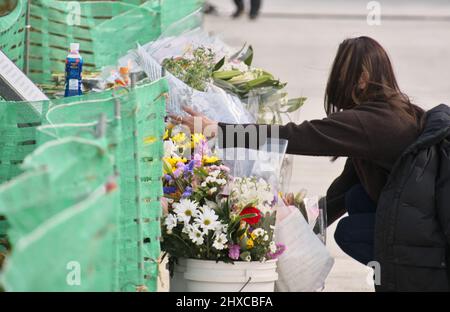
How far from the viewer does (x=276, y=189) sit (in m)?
4.63

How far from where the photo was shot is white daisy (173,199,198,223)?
14.7 ft

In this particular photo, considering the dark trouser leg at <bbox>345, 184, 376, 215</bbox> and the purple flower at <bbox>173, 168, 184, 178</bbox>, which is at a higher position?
the purple flower at <bbox>173, 168, 184, 178</bbox>


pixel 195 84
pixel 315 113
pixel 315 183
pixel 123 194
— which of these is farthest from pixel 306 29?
pixel 123 194

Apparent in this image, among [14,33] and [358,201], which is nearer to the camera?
[358,201]

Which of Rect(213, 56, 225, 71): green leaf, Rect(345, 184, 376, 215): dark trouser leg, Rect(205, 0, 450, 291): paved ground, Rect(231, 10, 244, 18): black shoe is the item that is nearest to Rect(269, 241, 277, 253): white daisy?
Rect(345, 184, 376, 215): dark trouser leg

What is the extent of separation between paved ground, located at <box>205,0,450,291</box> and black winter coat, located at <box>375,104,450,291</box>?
2.03m

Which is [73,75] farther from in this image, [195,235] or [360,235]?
[360,235]

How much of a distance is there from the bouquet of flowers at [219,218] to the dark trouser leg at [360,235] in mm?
593

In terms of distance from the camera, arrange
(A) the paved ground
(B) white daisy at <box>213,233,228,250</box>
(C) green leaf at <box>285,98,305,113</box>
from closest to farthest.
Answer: (B) white daisy at <box>213,233,228,250</box> < (C) green leaf at <box>285,98,305,113</box> < (A) the paved ground

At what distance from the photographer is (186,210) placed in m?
4.49

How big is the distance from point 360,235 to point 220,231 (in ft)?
2.93

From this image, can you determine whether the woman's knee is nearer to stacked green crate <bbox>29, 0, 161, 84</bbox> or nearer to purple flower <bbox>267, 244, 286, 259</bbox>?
purple flower <bbox>267, 244, 286, 259</bbox>

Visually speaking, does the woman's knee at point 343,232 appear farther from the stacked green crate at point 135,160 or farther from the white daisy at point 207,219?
the stacked green crate at point 135,160

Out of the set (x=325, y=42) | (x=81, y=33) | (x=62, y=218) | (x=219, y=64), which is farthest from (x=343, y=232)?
(x=325, y=42)
